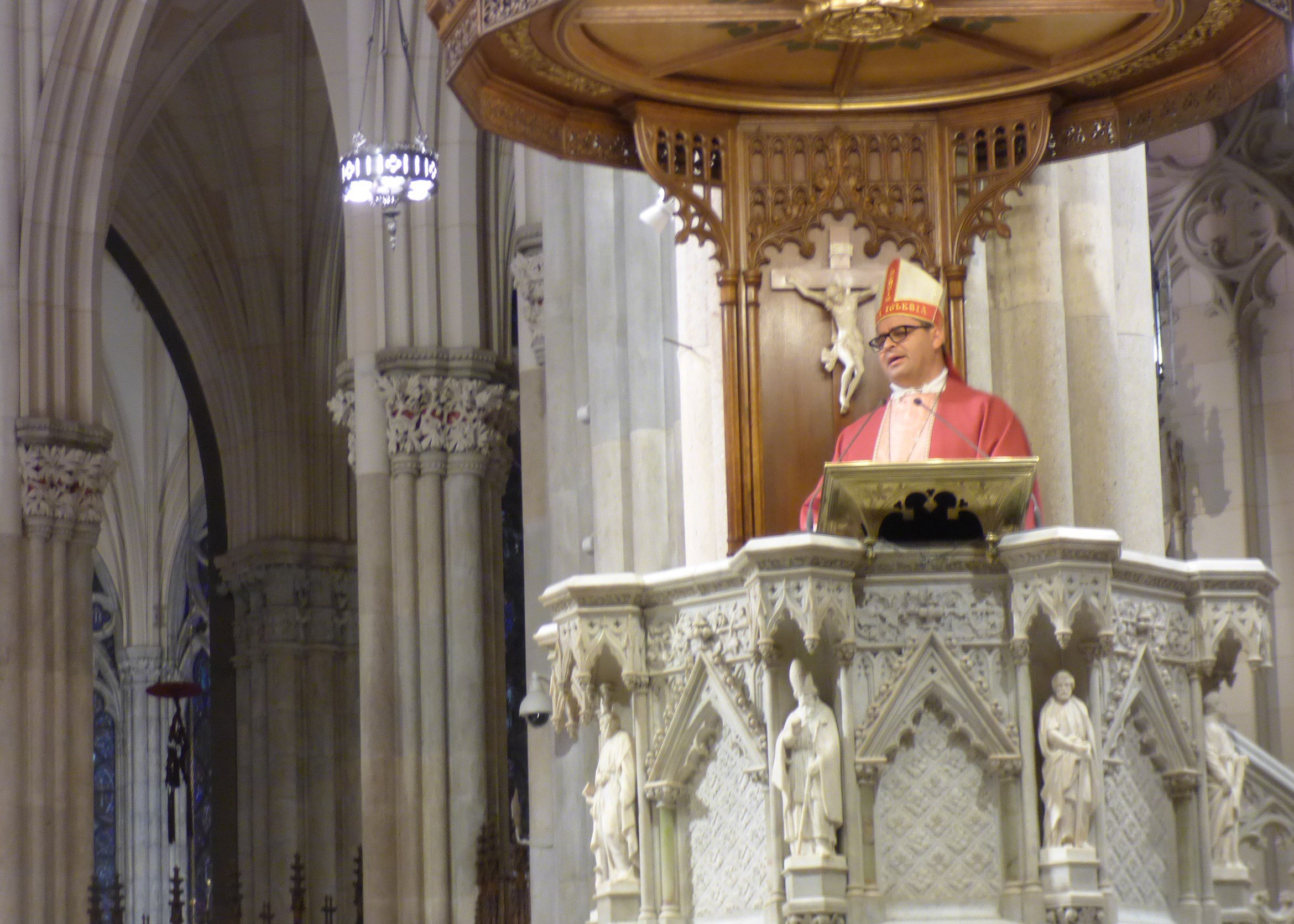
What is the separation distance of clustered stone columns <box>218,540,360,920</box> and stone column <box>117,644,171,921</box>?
9.62 metres

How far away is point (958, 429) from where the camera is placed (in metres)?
7.75

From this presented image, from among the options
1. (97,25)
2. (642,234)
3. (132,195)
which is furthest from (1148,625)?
(132,195)

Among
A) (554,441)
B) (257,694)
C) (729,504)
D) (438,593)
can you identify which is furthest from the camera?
(257,694)

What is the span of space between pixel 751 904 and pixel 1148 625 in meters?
1.42

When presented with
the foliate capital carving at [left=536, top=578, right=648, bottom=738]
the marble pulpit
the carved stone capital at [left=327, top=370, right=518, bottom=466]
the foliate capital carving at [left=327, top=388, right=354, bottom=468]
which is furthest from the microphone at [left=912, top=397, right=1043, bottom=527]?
the foliate capital carving at [left=327, top=388, right=354, bottom=468]

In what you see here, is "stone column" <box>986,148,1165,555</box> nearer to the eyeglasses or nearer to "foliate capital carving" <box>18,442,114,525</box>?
the eyeglasses

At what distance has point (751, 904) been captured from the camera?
22.6 ft

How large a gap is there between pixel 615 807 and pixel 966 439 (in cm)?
158

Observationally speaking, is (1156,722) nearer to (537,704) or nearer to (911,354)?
(911,354)

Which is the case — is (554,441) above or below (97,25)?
below

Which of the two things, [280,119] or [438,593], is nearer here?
[438,593]

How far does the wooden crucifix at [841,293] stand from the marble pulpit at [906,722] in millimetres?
1928

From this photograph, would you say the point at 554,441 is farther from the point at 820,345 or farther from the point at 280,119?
the point at 280,119

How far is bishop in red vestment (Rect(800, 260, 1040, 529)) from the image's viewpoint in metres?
7.77
